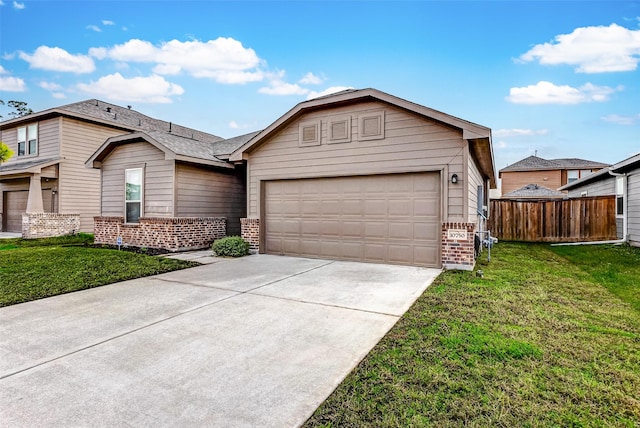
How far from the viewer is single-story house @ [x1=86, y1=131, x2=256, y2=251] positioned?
10.4 meters

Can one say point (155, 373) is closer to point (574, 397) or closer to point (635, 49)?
point (574, 397)

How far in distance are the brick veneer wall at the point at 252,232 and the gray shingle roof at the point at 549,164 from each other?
28.4 meters

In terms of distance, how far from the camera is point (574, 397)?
7.82 feet

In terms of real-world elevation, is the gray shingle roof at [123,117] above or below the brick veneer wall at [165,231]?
above

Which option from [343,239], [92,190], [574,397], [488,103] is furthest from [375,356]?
[488,103]

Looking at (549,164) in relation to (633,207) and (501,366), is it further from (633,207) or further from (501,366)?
(501,366)

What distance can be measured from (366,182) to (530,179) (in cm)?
2873

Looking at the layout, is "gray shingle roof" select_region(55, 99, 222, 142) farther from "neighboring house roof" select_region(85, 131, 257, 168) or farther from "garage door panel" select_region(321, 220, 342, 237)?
"garage door panel" select_region(321, 220, 342, 237)

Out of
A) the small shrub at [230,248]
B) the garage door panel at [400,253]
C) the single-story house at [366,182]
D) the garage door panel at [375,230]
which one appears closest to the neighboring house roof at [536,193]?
the single-story house at [366,182]

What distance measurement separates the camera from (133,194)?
37.2 feet

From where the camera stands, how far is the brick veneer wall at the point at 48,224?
13578 mm

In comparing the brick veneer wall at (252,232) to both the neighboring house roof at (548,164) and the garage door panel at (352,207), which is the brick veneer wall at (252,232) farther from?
the neighboring house roof at (548,164)

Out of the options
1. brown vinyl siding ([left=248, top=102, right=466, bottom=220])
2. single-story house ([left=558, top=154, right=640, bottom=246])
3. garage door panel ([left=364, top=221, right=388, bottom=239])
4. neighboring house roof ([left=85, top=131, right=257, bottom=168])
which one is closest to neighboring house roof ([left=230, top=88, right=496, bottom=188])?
brown vinyl siding ([left=248, top=102, right=466, bottom=220])

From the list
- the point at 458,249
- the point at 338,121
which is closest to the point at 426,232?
the point at 458,249
